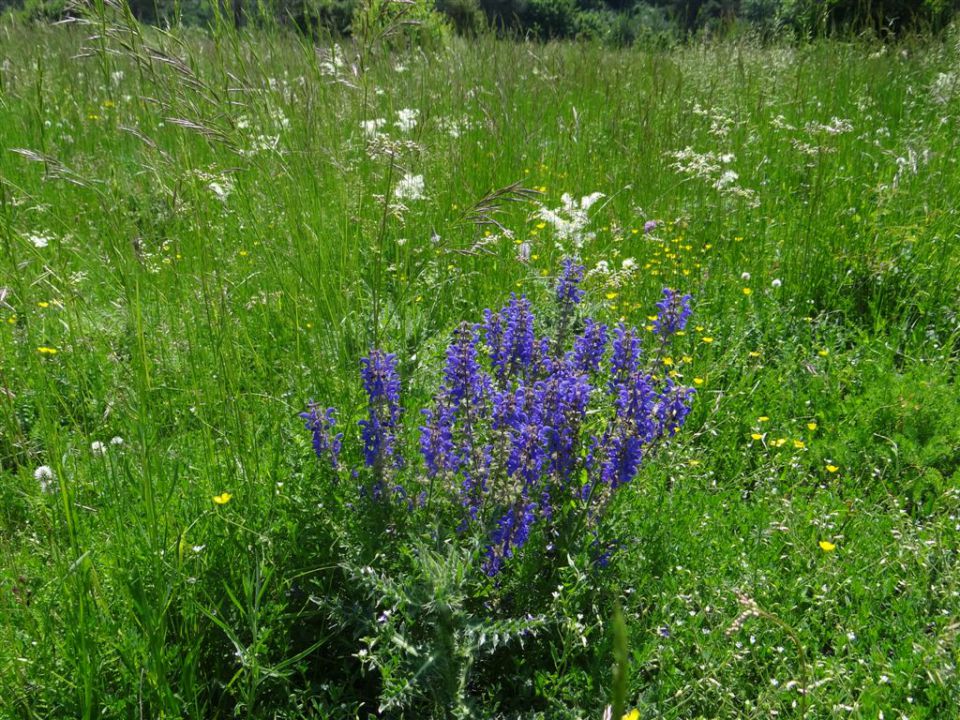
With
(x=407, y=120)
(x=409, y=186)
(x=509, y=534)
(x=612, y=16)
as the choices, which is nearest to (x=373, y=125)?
(x=409, y=186)

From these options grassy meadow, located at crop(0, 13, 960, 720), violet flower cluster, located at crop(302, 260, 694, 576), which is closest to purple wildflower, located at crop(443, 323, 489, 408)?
violet flower cluster, located at crop(302, 260, 694, 576)

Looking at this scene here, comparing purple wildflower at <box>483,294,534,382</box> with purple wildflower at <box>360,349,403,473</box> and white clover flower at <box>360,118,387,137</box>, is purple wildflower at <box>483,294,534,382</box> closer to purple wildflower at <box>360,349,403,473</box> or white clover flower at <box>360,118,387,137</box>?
purple wildflower at <box>360,349,403,473</box>

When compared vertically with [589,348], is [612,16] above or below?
above

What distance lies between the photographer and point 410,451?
74.2 inches

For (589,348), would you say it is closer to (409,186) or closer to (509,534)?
(509,534)

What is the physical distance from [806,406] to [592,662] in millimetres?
1516

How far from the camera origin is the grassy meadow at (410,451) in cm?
150

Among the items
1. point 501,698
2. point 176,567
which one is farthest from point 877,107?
point 176,567

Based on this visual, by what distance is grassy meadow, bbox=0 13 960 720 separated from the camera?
150 centimetres

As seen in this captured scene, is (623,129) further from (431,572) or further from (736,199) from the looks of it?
(431,572)

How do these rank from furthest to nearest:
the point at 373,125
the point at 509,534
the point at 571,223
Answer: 1. the point at 571,223
2. the point at 373,125
3. the point at 509,534

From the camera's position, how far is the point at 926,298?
3.12 m

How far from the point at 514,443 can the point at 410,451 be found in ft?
1.10

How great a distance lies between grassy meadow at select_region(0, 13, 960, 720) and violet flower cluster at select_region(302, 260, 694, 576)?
3.5 inches
